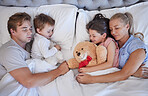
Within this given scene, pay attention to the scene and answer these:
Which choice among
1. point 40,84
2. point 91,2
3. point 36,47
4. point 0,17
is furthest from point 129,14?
point 0,17

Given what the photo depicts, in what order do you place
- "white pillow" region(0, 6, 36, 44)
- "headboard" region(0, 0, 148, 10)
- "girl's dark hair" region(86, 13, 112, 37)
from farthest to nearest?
"headboard" region(0, 0, 148, 10) < "white pillow" region(0, 6, 36, 44) < "girl's dark hair" region(86, 13, 112, 37)

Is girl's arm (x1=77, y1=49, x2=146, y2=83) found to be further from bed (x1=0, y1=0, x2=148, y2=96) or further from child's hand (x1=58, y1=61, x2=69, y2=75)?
child's hand (x1=58, y1=61, x2=69, y2=75)

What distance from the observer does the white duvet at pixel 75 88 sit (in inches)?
45.4

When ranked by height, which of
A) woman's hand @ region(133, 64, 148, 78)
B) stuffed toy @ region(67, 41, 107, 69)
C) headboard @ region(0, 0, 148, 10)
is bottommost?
woman's hand @ region(133, 64, 148, 78)

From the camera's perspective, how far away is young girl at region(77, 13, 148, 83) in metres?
1.24

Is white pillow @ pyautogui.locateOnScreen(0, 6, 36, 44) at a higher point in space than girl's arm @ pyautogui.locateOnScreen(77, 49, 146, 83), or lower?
higher

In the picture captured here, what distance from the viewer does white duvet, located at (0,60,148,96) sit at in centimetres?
115

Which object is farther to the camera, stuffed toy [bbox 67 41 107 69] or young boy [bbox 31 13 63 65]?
young boy [bbox 31 13 63 65]

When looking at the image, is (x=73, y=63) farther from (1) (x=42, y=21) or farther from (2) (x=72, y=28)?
(1) (x=42, y=21)

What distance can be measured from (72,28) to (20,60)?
0.70 m

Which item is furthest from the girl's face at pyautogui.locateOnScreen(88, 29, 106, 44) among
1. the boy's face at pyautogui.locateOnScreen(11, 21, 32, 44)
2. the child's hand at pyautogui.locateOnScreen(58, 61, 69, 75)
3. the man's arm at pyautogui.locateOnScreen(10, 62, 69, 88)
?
the boy's face at pyautogui.locateOnScreen(11, 21, 32, 44)

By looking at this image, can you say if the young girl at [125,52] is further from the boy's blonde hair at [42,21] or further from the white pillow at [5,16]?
the white pillow at [5,16]

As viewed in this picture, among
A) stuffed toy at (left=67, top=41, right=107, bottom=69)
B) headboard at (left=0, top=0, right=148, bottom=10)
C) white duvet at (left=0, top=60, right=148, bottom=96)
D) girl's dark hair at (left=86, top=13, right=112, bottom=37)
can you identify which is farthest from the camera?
headboard at (left=0, top=0, right=148, bottom=10)

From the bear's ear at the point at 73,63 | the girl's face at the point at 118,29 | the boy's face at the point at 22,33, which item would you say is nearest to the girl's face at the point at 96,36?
the girl's face at the point at 118,29
